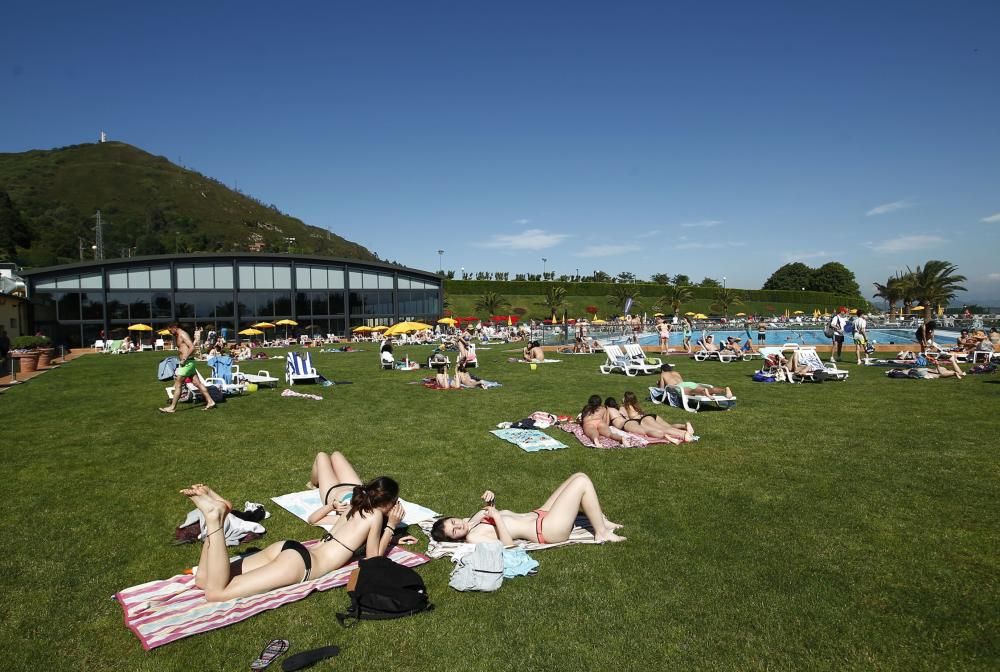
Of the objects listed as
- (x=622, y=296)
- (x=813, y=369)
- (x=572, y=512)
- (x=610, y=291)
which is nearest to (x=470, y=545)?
(x=572, y=512)

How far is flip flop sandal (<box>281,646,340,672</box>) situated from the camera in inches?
129

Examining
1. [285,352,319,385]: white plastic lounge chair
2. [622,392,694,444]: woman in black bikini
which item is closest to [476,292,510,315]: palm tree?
[285,352,319,385]: white plastic lounge chair

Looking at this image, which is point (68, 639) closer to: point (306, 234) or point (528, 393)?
point (528, 393)

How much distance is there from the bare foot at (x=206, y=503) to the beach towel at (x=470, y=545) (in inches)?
65.2

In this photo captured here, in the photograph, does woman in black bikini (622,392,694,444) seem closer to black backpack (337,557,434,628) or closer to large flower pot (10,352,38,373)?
black backpack (337,557,434,628)

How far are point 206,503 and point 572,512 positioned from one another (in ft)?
9.27

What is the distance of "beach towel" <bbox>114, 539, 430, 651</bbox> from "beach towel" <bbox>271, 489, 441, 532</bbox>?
1.18 m

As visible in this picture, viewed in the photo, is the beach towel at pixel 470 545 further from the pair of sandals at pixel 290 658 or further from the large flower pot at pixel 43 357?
the large flower pot at pixel 43 357

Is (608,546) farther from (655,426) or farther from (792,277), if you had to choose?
(792,277)

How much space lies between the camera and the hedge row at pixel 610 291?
6700 cm

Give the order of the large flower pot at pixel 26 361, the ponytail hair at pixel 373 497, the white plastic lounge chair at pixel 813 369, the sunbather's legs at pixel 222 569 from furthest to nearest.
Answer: the large flower pot at pixel 26 361 → the white plastic lounge chair at pixel 813 369 → the ponytail hair at pixel 373 497 → the sunbather's legs at pixel 222 569

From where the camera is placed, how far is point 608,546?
4867 millimetres

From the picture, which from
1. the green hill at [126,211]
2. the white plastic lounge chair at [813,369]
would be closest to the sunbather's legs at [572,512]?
the white plastic lounge chair at [813,369]

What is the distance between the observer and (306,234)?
16275cm
